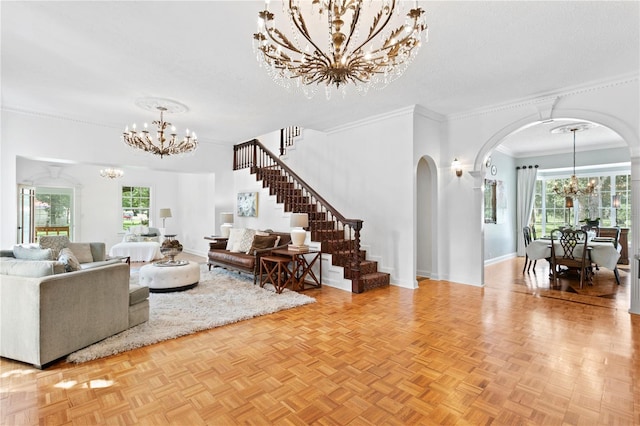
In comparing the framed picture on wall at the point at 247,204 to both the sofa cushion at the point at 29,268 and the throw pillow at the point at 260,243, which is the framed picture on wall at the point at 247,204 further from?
the sofa cushion at the point at 29,268

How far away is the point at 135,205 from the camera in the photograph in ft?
35.8

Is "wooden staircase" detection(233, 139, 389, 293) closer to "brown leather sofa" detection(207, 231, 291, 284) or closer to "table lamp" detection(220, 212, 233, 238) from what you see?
"brown leather sofa" detection(207, 231, 291, 284)

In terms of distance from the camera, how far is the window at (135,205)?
35.0 feet

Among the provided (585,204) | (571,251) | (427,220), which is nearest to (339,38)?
(427,220)

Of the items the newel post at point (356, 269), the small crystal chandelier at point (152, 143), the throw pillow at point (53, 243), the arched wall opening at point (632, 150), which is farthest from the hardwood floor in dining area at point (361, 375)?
the small crystal chandelier at point (152, 143)

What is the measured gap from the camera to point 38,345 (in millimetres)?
2676

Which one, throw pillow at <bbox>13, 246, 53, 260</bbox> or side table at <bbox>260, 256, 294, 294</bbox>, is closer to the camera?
throw pillow at <bbox>13, 246, 53, 260</bbox>

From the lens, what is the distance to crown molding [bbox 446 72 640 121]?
4.38 m

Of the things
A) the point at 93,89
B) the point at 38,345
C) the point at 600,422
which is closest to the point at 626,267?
the point at 600,422

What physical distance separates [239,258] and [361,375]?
13.1ft

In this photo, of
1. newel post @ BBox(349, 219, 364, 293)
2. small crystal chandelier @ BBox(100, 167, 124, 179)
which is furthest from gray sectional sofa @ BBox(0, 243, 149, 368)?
small crystal chandelier @ BBox(100, 167, 124, 179)

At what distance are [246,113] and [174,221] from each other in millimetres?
6879

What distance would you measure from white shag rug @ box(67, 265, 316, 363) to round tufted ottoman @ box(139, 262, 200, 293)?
0.37 ft

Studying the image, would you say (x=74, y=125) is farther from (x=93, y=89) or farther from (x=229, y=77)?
(x=229, y=77)
